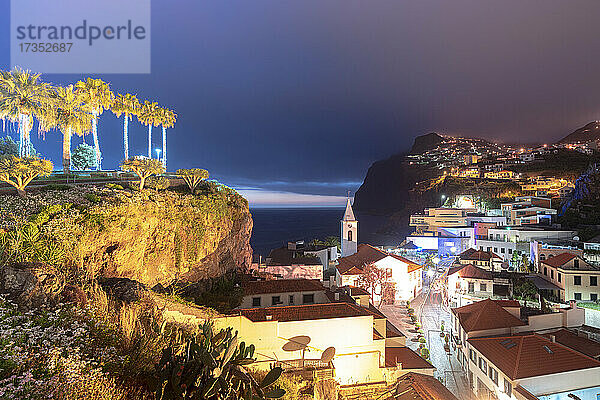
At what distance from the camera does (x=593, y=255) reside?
107ft

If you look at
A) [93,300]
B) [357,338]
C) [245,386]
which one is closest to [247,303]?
[357,338]

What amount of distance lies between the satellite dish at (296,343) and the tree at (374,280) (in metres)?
19.7

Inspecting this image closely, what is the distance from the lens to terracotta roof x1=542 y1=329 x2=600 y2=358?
18956mm

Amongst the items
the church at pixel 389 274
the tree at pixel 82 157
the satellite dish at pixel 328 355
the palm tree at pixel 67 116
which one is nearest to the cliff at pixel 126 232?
the satellite dish at pixel 328 355

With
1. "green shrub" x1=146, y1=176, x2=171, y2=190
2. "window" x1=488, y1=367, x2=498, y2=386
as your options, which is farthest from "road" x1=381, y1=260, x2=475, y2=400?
"green shrub" x1=146, y1=176, x2=171, y2=190

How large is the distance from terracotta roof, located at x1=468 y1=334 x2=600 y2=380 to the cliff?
17495 mm

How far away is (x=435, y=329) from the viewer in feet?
93.5

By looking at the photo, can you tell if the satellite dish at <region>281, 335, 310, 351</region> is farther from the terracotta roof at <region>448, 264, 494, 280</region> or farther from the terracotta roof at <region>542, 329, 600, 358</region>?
the terracotta roof at <region>448, 264, 494, 280</region>

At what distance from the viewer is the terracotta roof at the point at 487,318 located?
71.9ft

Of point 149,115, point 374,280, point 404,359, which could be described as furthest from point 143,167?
point 374,280

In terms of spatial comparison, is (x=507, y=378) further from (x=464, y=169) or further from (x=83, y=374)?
(x=464, y=169)

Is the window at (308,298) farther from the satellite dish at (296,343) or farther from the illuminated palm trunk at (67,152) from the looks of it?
the illuminated palm trunk at (67,152)

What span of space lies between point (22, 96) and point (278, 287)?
2216 cm

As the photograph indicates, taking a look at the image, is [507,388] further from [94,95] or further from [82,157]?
[82,157]
